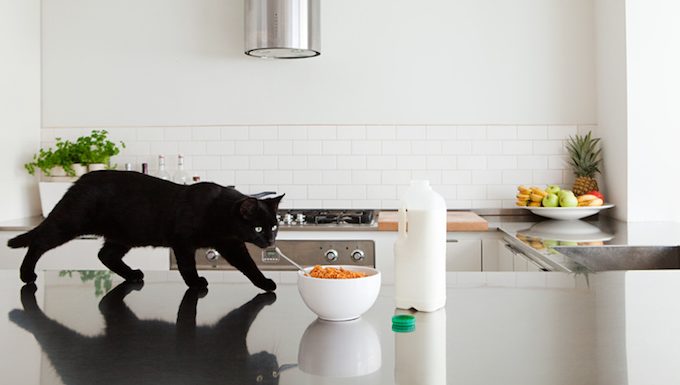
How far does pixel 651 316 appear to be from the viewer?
4.02ft

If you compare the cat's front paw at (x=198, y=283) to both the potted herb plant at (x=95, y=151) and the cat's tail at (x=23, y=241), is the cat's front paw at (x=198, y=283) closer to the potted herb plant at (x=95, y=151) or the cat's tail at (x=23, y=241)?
the cat's tail at (x=23, y=241)

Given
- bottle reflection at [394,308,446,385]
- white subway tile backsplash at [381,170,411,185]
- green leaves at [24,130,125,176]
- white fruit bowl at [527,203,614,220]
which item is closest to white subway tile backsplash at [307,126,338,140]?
white subway tile backsplash at [381,170,411,185]

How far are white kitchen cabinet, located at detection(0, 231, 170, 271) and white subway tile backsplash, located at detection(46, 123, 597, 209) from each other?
77 centimetres

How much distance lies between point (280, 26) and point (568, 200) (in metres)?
1.71

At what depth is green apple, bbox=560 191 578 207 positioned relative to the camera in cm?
360

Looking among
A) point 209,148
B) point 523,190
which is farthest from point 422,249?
point 209,148

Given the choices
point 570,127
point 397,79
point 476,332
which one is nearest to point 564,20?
point 570,127

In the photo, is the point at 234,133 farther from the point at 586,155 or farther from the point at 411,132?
the point at 586,155

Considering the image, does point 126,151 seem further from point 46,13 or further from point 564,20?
point 564,20

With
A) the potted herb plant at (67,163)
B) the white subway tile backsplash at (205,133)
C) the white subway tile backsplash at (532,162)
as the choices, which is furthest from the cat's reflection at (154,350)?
the white subway tile backsplash at (532,162)

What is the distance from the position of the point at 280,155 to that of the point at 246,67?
21.4 inches

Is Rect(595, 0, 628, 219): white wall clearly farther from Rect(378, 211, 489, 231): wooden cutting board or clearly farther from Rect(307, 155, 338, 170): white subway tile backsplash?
Rect(307, 155, 338, 170): white subway tile backsplash

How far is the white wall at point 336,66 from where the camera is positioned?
4.05 m

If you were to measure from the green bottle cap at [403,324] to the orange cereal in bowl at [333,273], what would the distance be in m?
0.13
